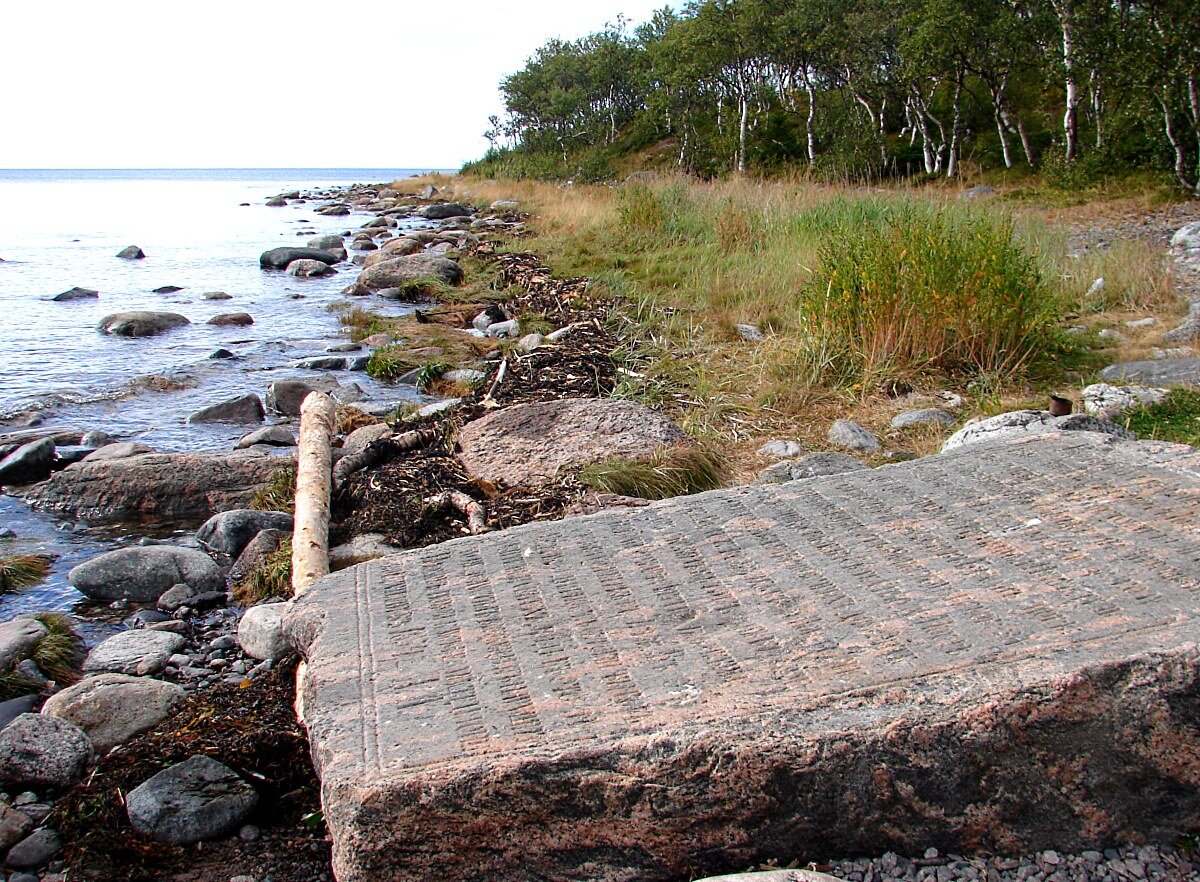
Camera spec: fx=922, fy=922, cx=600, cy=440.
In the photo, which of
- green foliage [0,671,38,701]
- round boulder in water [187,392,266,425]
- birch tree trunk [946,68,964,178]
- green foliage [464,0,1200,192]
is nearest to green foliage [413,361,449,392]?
round boulder in water [187,392,266,425]

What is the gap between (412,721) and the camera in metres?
2.22

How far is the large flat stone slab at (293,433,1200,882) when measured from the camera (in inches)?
81.0

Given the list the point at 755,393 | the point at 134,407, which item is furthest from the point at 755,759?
Answer: the point at 134,407

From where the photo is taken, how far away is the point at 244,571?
446 cm

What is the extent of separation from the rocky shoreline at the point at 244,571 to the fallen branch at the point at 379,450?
11 millimetres

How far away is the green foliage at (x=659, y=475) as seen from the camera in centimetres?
448

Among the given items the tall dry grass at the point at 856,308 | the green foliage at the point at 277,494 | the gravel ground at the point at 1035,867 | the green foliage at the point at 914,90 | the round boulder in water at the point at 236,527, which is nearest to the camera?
the gravel ground at the point at 1035,867

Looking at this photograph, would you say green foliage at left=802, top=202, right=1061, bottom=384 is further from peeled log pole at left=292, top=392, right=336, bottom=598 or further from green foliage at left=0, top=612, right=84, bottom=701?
green foliage at left=0, top=612, right=84, bottom=701

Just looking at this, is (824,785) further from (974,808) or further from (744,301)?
(744,301)

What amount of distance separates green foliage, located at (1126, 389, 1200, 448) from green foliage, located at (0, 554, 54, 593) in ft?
17.7

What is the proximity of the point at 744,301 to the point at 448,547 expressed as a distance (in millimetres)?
5364

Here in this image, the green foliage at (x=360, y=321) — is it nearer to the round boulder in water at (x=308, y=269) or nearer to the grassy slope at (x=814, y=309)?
the grassy slope at (x=814, y=309)

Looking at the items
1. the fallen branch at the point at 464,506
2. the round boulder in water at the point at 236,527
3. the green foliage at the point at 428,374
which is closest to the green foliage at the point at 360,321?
the green foliage at the point at 428,374

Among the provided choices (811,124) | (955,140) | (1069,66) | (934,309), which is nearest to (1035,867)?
(934,309)
